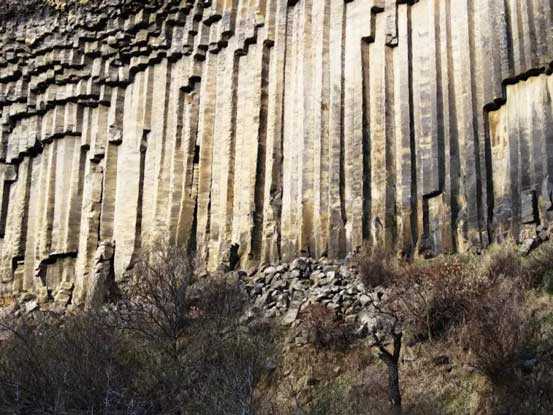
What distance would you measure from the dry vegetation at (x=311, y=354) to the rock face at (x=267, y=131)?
1.35m

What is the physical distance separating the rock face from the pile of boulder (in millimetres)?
566

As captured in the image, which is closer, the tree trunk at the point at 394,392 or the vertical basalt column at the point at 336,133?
the tree trunk at the point at 394,392

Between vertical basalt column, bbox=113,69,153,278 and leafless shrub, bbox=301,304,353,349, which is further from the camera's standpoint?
vertical basalt column, bbox=113,69,153,278

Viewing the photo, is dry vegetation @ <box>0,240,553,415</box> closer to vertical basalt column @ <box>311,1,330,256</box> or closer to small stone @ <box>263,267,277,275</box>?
small stone @ <box>263,267,277,275</box>

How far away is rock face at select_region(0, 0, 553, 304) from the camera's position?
52.0 feet

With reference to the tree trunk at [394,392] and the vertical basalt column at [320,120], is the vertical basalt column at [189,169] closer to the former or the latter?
the vertical basalt column at [320,120]

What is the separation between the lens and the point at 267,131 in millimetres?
19172

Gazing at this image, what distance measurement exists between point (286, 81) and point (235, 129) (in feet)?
5.02

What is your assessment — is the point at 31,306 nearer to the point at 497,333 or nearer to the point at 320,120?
the point at 320,120

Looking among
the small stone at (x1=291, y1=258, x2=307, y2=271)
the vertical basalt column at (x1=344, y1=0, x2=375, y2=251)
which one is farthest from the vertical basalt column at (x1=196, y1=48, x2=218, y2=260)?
the vertical basalt column at (x1=344, y1=0, x2=375, y2=251)

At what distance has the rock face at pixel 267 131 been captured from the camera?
15852 millimetres

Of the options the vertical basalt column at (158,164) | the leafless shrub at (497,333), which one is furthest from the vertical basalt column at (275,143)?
the leafless shrub at (497,333)

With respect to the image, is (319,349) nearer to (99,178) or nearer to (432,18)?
(432,18)

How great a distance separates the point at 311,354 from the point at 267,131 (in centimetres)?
648
